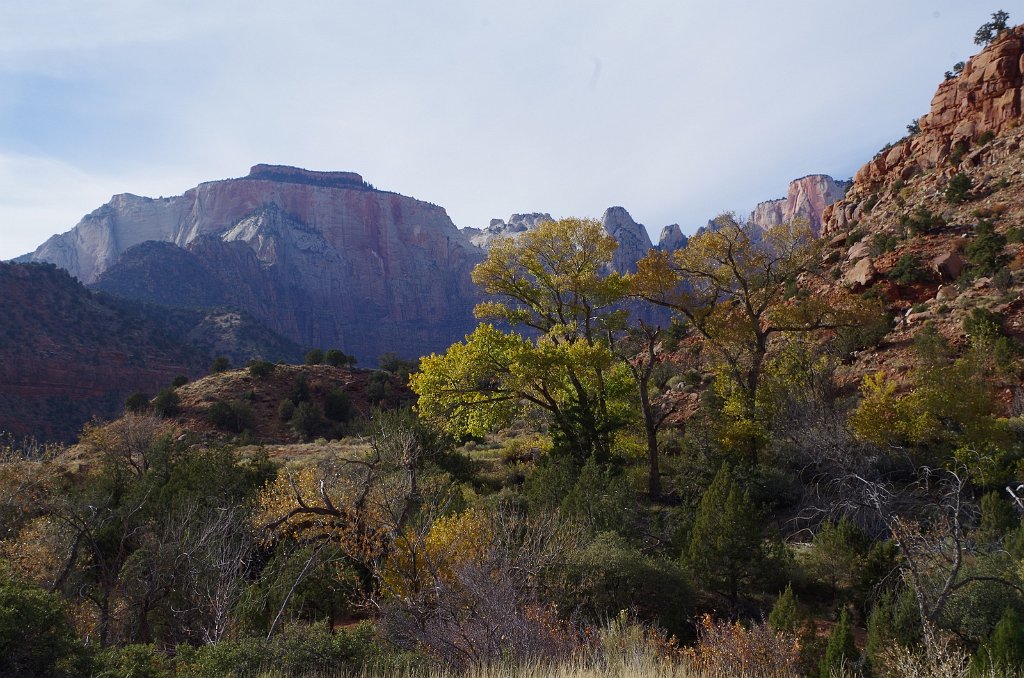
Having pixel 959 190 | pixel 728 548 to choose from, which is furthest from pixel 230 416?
pixel 959 190

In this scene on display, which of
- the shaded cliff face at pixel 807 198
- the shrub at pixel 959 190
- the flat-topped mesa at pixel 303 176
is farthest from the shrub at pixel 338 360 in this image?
the flat-topped mesa at pixel 303 176

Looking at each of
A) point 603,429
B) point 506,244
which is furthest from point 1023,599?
point 506,244

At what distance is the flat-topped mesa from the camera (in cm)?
14338

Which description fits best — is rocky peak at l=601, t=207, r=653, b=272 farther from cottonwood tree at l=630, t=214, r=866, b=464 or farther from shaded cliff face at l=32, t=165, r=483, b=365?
cottonwood tree at l=630, t=214, r=866, b=464

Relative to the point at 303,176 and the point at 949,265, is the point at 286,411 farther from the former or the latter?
the point at 303,176

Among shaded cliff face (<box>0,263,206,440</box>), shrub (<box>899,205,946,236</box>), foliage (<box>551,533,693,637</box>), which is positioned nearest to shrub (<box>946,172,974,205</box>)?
shrub (<box>899,205,946,236</box>)

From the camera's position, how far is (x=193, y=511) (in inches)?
570

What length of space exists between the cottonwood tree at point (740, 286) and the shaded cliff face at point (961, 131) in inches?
939

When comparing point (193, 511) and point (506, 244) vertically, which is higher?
point (506, 244)

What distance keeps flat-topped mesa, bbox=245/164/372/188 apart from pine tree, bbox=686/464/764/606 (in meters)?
142

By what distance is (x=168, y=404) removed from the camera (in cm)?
3566

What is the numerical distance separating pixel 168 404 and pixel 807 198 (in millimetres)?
119018

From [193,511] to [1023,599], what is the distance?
1499 cm

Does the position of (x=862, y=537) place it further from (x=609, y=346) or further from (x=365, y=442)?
(x=365, y=442)
